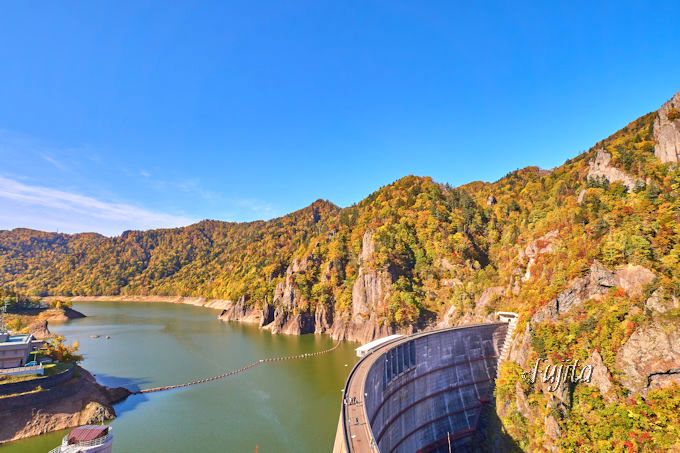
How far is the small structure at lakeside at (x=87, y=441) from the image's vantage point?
94.5ft

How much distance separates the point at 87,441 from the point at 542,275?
60.8 meters

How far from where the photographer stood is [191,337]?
10150 centimetres

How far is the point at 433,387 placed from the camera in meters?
47.0

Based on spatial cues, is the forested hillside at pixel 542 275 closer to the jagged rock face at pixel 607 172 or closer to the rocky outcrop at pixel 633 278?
the rocky outcrop at pixel 633 278

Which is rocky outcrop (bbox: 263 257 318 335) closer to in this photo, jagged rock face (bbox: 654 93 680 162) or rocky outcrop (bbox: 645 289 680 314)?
rocky outcrop (bbox: 645 289 680 314)

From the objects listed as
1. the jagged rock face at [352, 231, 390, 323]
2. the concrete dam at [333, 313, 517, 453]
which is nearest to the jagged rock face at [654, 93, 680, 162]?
the concrete dam at [333, 313, 517, 453]

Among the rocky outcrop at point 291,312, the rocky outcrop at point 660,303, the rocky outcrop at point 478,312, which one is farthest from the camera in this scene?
the rocky outcrop at point 291,312

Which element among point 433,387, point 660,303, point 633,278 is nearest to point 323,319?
point 433,387

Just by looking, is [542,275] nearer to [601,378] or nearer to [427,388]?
[601,378]

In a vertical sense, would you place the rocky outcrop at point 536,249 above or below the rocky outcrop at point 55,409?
above

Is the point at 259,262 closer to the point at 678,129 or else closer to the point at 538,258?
the point at 538,258

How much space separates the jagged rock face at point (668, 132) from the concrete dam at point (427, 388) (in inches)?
1384

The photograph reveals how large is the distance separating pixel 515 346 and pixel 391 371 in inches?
796

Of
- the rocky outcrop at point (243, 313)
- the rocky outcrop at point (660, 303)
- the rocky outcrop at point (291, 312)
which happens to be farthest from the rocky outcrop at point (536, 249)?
Answer: the rocky outcrop at point (243, 313)
